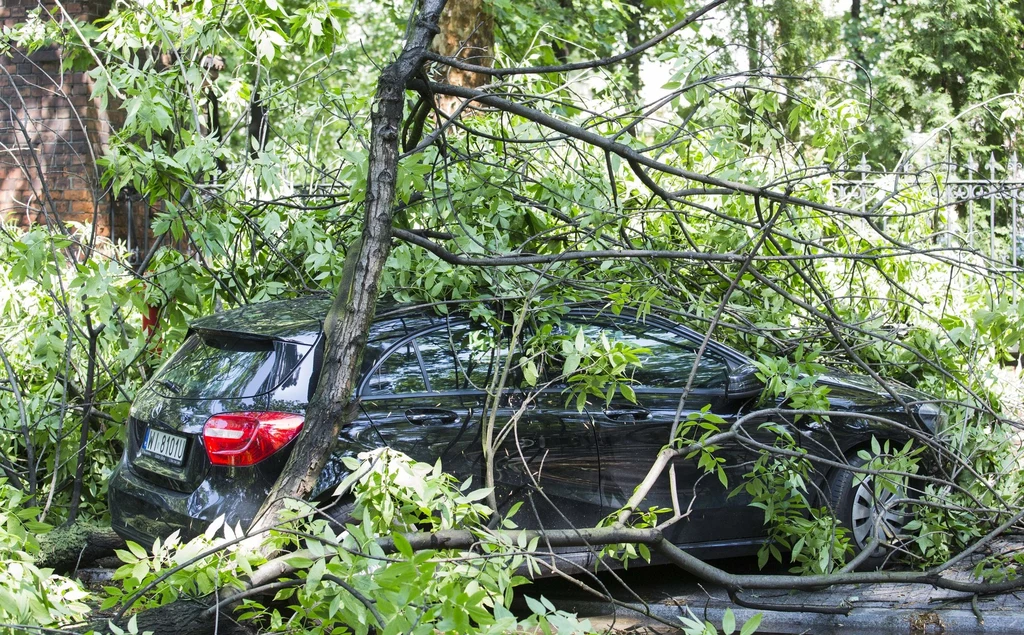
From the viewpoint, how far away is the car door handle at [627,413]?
475cm

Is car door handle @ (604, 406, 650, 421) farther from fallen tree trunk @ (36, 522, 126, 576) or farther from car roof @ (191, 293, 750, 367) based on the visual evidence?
fallen tree trunk @ (36, 522, 126, 576)

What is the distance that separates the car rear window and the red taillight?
0.44 ft

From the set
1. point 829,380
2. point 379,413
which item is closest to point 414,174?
point 379,413

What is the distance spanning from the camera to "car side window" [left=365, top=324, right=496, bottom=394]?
436cm

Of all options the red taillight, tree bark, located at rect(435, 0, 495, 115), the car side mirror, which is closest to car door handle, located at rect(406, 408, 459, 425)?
the red taillight

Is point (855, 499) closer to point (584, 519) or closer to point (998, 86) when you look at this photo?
point (584, 519)

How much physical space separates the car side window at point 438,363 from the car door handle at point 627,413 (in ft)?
2.27

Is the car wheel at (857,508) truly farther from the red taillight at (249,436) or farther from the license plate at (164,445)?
the license plate at (164,445)

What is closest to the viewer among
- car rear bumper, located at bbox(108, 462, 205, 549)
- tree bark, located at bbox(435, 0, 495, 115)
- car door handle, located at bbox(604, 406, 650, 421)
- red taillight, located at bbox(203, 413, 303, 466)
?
red taillight, located at bbox(203, 413, 303, 466)

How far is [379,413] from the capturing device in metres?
4.27

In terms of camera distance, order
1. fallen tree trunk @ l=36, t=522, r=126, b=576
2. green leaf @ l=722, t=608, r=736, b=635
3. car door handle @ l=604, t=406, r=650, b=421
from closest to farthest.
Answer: green leaf @ l=722, t=608, r=736, b=635
fallen tree trunk @ l=36, t=522, r=126, b=576
car door handle @ l=604, t=406, r=650, b=421

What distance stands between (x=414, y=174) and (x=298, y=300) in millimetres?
1522

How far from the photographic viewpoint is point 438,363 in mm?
4508

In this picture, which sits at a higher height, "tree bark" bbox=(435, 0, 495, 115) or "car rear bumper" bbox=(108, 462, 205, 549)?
"tree bark" bbox=(435, 0, 495, 115)
